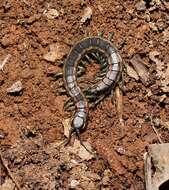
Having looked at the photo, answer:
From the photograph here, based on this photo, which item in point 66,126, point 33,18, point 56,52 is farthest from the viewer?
point 33,18

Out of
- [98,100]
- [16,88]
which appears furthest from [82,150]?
[16,88]

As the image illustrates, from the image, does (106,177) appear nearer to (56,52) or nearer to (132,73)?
(132,73)

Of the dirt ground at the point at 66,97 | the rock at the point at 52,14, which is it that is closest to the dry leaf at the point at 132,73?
the dirt ground at the point at 66,97

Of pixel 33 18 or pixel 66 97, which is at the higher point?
pixel 33 18

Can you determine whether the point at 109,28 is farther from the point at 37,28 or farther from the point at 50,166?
the point at 50,166

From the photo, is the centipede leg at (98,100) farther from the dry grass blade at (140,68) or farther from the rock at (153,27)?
the rock at (153,27)

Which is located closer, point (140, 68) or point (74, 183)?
point (74, 183)

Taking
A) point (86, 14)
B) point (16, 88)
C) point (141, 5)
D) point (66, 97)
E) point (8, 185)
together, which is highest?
point (86, 14)

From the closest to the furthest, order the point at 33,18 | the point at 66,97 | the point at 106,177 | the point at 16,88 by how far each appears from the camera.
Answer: the point at 106,177
the point at 16,88
the point at 66,97
the point at 33,18
